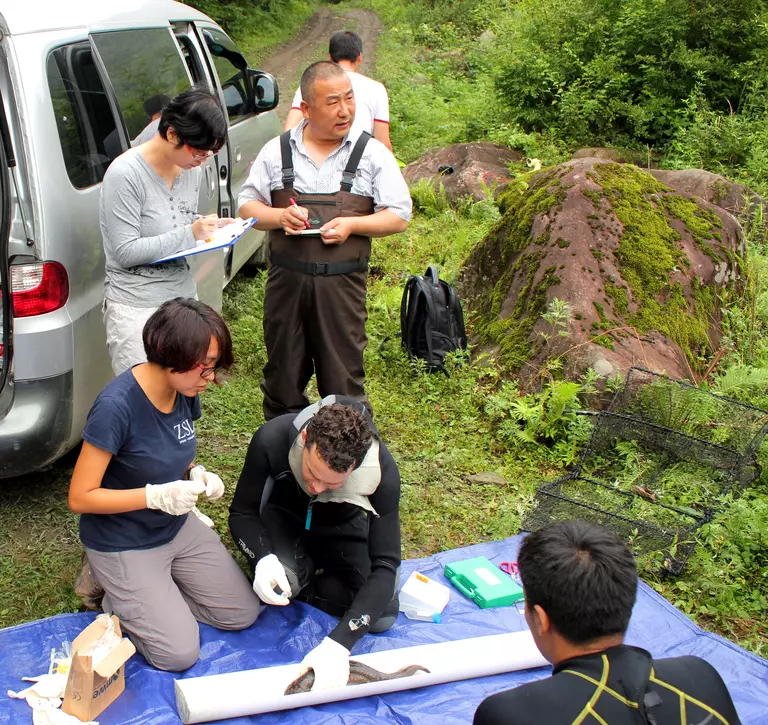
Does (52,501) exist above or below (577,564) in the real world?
below

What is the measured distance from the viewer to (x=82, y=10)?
3473mm

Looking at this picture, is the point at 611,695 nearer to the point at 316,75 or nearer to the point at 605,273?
the point at 316,75

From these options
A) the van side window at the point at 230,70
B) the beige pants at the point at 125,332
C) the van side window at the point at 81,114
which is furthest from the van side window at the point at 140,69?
the beige pants at the point at 125,332

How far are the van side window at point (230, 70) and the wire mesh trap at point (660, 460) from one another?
2909 mm

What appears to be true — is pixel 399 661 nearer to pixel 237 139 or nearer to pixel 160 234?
pixel 160 234

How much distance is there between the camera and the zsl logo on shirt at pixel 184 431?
113 inches

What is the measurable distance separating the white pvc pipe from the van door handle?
2574 millimetres

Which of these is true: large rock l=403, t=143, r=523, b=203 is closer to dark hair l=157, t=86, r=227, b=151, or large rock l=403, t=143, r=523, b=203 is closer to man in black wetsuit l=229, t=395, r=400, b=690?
dark hair l=157, t=86, r=227, b=151

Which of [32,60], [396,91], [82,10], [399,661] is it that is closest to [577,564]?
[399,661]

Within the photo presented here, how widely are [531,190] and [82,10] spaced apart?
10.8 feet

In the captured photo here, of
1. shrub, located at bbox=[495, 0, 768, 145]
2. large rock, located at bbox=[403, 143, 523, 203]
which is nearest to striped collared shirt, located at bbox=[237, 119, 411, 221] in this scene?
large rock, located at bbox=[403, 143, 523, 203]

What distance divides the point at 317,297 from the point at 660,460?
2.04m

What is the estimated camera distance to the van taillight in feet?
9.64

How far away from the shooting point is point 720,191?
22.9ft
